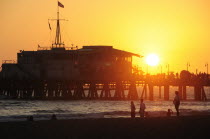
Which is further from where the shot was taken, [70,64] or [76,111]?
[70,64]

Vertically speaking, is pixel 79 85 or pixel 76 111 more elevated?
pixel 79 85

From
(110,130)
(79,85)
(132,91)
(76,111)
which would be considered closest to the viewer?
(110,130)

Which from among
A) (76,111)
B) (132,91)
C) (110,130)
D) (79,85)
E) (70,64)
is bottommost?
(76,111)

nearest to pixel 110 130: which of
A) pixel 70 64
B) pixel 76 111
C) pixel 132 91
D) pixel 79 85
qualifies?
pixel 76 111

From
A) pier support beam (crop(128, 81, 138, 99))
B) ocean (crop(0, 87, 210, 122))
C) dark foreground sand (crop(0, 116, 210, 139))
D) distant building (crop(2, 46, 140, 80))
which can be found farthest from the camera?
pier support beam (crop(128, 81, 138, 99))

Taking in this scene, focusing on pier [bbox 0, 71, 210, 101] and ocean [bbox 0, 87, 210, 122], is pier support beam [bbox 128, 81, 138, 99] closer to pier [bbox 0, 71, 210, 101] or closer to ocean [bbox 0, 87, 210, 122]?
pier [bbox 0, 71, 210, 101]

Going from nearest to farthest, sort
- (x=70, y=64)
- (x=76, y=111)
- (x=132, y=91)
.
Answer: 1. (x=76, y=111)
2. (x=70, y=64)
3. (x=132, y=91)

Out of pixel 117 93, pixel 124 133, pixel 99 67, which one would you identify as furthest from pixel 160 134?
pixel 117 93

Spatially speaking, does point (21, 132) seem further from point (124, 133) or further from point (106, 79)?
point (106, 79)

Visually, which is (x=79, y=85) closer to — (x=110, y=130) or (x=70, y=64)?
(x=70, y=64)

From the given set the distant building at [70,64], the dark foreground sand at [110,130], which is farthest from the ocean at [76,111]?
the distant building at [70,64]

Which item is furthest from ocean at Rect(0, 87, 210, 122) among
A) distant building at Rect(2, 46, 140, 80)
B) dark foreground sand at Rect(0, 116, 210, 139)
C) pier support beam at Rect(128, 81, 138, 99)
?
pier support beam at Rect(128, 81, 138, 99)

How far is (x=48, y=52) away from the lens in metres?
95.8

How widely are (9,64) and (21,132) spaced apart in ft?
246
